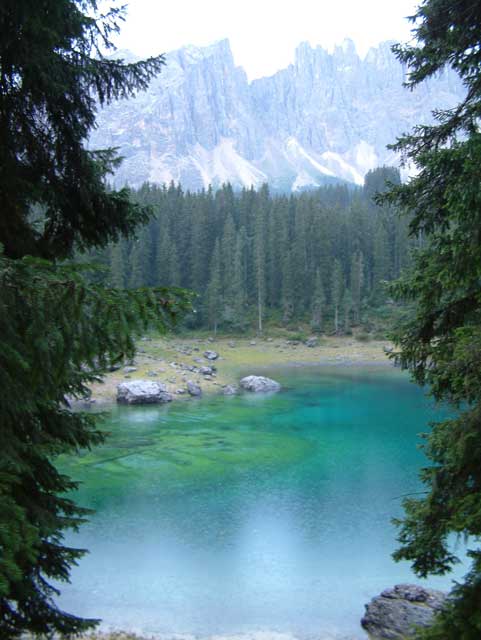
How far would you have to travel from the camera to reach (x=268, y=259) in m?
71.8

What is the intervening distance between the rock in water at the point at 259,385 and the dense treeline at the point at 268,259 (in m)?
24.6

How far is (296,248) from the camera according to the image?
70.6 m

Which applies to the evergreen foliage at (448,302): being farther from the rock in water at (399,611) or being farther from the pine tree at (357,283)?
the pine tree at (357,283)

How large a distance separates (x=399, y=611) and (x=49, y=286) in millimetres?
10773

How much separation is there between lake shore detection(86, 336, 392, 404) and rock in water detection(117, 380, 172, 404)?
2.77 feet

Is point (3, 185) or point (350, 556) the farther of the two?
point (350, 556)

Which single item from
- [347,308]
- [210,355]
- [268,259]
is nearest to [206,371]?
[210,355]

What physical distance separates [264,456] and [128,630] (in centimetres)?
1229

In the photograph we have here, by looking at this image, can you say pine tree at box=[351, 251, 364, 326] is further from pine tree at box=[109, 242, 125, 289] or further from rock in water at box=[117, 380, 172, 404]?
rock in water at box=[117, 380, 172, 404]

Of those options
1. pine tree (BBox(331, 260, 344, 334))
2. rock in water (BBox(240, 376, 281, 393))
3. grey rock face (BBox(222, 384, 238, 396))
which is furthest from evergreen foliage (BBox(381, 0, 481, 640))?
pine tree (BBox(331, 260, 344, 334))

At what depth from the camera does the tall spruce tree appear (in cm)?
284

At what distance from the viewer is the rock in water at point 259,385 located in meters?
37.2

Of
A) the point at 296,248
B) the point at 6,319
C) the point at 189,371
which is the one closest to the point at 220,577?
the point at 6,319

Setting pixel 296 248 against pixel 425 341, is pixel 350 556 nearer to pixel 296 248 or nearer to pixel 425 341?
pixel 425 341
